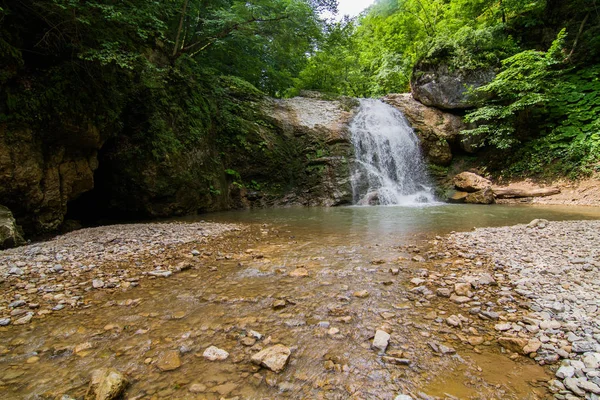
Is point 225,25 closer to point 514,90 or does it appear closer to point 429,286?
point 429,286

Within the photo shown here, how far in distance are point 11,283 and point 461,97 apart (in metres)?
16.3

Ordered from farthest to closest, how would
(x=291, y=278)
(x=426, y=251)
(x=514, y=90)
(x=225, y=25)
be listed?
(x=514, y=90) < (x=225, y=25) < (x=426, y=251) < (x=291, y=278)

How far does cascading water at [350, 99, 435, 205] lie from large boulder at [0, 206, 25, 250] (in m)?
10.1

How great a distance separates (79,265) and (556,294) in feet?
17.3

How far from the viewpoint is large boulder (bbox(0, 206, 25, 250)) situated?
3.88 meters

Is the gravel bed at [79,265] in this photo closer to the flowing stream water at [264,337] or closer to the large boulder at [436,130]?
the flowing stream water at [264,337]

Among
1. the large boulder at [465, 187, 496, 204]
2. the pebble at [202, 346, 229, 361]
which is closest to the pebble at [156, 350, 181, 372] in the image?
the pebble at [202, 346, 229, 361]

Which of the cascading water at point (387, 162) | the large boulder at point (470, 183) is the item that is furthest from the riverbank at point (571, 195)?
the cascading water at point (387, 162)

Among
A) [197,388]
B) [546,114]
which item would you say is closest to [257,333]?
[197,388]

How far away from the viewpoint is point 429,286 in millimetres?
2891

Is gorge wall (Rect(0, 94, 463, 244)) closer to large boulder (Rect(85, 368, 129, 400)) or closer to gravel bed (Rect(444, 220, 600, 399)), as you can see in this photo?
large boulder (Rect(85, 368, 129, 400))

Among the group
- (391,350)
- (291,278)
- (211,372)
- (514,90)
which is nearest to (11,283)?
(211,372)

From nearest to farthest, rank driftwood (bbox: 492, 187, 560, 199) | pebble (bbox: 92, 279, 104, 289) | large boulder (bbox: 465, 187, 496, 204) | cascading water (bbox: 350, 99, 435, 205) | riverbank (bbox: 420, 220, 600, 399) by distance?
riverbank (bbox: 420, 220, 600, 399), pebble (bbox: 92, 279, 104, 289), driftwood (bbox: 492, 187, 560, 199), large boulder (bbox: 465, 187, 496, 204), cascading water (bbox: 350, 99, 435, 205)

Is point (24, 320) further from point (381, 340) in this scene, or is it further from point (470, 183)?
point (470, 183)
